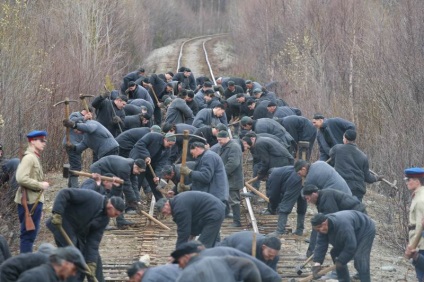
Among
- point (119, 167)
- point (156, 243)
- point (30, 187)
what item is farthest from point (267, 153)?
point (30, 187)

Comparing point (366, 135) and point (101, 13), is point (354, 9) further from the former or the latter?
point (101, 13)

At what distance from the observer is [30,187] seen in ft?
40.4

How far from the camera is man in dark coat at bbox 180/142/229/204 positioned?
13.5 m

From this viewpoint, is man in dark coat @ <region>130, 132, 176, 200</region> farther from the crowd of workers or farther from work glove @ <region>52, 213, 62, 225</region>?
work glove @ <region>52, 213, 62, 225</region>

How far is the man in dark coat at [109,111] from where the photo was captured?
18.4 m

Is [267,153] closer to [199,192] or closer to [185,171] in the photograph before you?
[185,171]

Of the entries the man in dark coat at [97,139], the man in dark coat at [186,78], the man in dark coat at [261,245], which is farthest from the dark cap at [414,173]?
the man in dark coat at [186,78]

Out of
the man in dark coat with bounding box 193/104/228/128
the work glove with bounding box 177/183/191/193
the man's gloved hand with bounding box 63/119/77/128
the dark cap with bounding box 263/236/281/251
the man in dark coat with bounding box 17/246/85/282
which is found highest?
the man's gloved hand with bounding box 63/119/77/128

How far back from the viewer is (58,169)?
20609mm

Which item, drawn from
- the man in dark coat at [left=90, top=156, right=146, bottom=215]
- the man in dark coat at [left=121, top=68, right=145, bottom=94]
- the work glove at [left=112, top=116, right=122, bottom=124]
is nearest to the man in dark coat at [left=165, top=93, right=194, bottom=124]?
the work glove at [left=112, top=116, right=122, bottom=124]

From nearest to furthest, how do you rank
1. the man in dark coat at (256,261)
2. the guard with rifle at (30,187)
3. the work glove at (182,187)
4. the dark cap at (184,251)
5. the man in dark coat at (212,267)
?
the man in dark coat at (212,267) → the dark cap at (184,251) → the man in dark coat at (256,261) → the guard with rifle at (30,187) → the work glove at (182,187)

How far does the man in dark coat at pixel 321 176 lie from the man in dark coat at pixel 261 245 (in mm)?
2861

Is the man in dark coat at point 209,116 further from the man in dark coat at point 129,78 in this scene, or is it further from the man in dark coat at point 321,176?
the man in dark coat at point 321,176

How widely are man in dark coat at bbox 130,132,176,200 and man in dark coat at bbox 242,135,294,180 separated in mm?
1546
